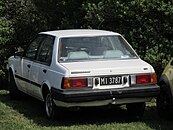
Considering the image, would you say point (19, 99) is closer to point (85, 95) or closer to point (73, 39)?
point (73, 39)

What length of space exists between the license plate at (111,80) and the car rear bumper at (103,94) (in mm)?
125

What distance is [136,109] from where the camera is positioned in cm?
823

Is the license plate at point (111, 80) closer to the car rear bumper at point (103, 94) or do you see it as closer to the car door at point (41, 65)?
the car rear bumper at point (103, 94)

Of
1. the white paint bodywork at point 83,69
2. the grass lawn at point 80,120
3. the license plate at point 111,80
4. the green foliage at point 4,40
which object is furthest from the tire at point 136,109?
the green foliage at point 4,40

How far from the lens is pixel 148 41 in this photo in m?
11.6

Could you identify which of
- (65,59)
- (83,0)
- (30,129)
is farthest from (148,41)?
(30,129)

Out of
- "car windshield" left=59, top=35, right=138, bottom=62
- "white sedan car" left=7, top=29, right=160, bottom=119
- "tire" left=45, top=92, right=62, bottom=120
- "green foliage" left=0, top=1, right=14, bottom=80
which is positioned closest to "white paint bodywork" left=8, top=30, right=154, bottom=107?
"white sedan car" left=7, top=29, right=160, bottom=119

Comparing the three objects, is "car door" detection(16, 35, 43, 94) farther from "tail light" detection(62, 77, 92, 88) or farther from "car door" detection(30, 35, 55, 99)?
"tail light" detection(62, 77, 92, 88)

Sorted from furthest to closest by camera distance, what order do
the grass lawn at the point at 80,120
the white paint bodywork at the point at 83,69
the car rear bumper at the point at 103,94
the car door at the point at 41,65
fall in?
the car door at the point at 41,65 < the grass lawn at the point at 80,120 < the white paint bodywork at the point at 83,69 < the car rear bumper at the point at 103,94

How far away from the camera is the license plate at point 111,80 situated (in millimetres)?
7340

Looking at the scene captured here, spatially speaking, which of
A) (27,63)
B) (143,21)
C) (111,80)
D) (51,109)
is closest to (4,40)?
(143,21)

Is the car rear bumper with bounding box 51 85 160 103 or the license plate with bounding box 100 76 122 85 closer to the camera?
the car rear bumper with bounding box 51 85 160 103

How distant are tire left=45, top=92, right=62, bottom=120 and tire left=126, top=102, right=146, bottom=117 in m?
1.35

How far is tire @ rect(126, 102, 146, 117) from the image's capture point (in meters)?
8.10
